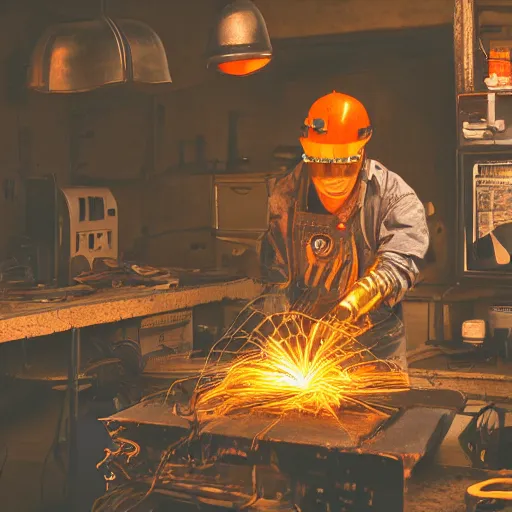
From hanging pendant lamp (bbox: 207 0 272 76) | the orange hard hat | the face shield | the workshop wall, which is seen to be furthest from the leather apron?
the workshop wall

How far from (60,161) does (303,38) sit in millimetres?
1915

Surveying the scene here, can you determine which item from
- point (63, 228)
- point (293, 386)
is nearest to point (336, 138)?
point (293, 386)

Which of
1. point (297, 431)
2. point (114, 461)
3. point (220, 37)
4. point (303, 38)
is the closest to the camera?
point (297, 431)

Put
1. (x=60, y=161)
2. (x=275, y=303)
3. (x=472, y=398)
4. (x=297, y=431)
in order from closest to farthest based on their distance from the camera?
1. (x=297, y=431)
2. (x=275, y=303)
3. (x=472, y=398)
4. (x=60, y=161)

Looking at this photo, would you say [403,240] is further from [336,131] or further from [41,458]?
[41,458]

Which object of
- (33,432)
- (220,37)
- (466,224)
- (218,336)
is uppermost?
(220,37)

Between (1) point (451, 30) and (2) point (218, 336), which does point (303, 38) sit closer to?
(1) point (451, 30)

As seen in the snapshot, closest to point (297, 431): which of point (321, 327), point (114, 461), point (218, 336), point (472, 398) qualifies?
point (114, 461)

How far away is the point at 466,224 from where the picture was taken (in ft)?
15.8

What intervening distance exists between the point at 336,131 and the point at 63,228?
2.18 meters

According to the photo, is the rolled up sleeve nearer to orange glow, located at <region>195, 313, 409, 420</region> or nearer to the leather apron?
the leather apron

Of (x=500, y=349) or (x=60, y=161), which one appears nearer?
(x=500, y=349)

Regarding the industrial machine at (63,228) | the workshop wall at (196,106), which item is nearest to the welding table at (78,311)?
the industrial machine at (63,228)

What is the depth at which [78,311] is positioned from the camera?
4.33 meters
